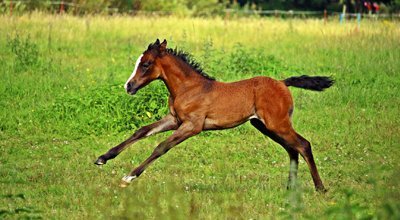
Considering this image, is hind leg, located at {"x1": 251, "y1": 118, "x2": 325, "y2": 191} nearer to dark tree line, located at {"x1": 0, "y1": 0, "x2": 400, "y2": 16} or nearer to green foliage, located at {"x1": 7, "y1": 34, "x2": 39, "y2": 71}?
green foliage, located at {"x1": 7, "y1": 34, "x2": 39, "y2": 71}

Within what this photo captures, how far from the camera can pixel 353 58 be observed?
20.9 metres

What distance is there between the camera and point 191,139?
14.2m

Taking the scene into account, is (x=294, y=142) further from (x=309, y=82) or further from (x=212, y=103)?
(x=212, y=103)

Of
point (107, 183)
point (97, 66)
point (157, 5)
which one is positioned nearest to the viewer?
point (107, 183)

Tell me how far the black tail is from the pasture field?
3.61 feet

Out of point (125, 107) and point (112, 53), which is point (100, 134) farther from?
point (112, 53)

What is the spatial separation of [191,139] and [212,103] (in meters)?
3.27

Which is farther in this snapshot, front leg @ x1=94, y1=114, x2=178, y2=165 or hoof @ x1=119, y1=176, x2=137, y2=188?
front leg @ x1=94, y1=114, x2=178, y2=165

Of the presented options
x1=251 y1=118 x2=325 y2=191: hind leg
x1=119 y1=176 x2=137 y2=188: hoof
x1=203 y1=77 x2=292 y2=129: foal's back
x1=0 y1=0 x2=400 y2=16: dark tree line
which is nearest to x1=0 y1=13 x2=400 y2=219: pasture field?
x1=119 y1=176 x2=137 y2=188: hoof

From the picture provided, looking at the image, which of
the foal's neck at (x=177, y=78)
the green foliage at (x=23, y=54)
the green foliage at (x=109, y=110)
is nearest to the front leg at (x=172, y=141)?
the foal's neck at (x=177, y=78)

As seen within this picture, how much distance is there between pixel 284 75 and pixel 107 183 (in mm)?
7923

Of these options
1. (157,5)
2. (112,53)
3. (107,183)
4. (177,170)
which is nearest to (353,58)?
(112,53)

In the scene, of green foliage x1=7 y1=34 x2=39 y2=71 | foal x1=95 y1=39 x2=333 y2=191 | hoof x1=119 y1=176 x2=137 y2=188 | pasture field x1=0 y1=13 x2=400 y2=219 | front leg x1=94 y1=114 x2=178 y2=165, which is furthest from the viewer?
green foliage x1=7 y1=34 x2=39 y2=71

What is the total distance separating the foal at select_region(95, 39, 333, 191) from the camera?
11.0 meters
